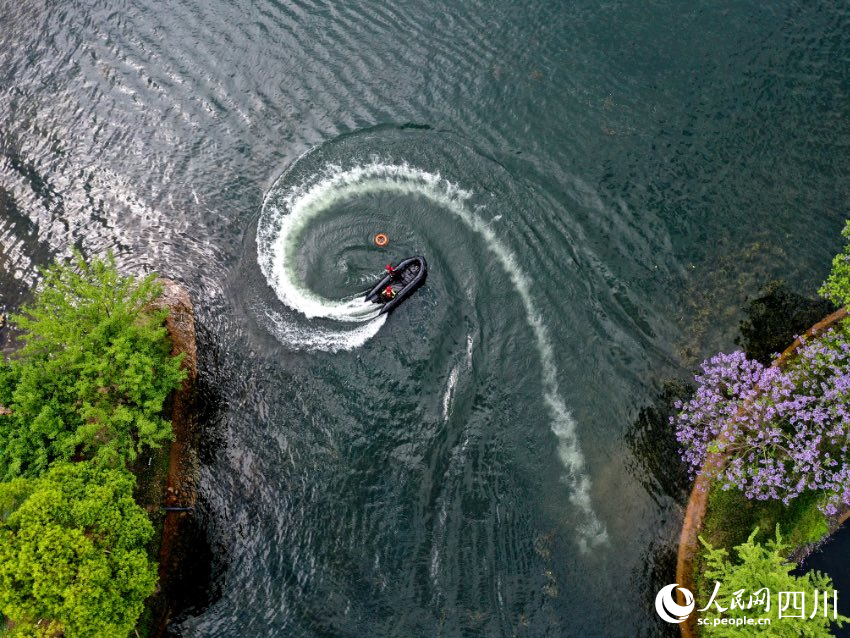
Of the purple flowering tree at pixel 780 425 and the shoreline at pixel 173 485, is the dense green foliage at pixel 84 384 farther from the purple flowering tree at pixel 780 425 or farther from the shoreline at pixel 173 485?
the purple flowering tree at pixel 780 425

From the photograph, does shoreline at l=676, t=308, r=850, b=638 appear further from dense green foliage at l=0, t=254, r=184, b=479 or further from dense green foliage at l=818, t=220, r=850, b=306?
dense green foliage at l=0, t=254, r=184, b=479

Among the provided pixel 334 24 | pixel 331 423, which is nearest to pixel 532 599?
pixel 331 423

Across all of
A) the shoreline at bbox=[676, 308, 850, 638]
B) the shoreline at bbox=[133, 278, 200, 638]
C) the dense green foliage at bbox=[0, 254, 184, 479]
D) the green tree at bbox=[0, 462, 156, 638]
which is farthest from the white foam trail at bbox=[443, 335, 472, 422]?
the green tree at bbox=[0, 462, 156, 638]

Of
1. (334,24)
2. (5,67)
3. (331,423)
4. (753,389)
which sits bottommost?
(753,389)

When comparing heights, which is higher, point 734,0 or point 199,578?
point 734,0

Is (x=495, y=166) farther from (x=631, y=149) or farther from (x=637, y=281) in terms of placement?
(x=637, y=281)

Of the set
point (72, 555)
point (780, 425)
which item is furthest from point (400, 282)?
point (780, 425)
